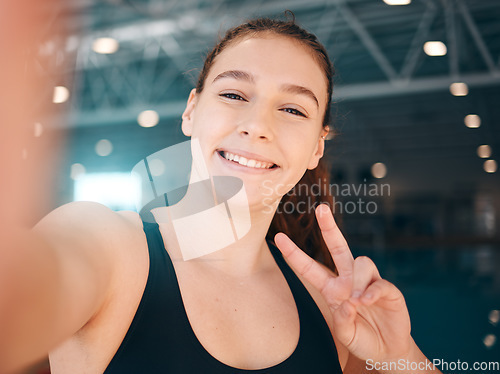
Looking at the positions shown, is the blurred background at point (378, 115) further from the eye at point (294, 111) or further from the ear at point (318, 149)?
the eye at point (294, 111)

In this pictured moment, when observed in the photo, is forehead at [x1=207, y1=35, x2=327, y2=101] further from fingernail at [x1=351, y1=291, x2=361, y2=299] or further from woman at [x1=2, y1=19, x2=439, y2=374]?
fingernail at [x1=351, y1=291, x2=361, y2=299]

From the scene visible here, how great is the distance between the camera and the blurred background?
1160 millimetres

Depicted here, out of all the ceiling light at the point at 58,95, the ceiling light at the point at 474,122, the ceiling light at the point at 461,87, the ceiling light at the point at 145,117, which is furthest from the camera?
the ceiling light at the point at 145,117

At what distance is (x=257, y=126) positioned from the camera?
683mm

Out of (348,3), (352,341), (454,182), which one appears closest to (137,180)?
(352,341)

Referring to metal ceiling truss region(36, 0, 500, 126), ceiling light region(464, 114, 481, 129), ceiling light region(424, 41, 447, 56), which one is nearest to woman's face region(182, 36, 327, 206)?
metal ceiling truss region(36, 0, 500, 126)

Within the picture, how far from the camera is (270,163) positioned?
71 cm

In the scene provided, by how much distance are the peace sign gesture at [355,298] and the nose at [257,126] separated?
176 mm

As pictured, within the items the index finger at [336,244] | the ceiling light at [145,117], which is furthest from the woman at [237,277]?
the ceiling light at [145,117]

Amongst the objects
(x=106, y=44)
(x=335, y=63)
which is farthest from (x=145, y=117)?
(x=335, y=63)

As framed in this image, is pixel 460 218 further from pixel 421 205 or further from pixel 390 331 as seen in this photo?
pixel 390 331

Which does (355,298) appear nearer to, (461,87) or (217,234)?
(217,234)

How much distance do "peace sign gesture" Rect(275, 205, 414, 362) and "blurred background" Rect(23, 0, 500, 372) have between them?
35 cm

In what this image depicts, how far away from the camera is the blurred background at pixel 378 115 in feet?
3.81
